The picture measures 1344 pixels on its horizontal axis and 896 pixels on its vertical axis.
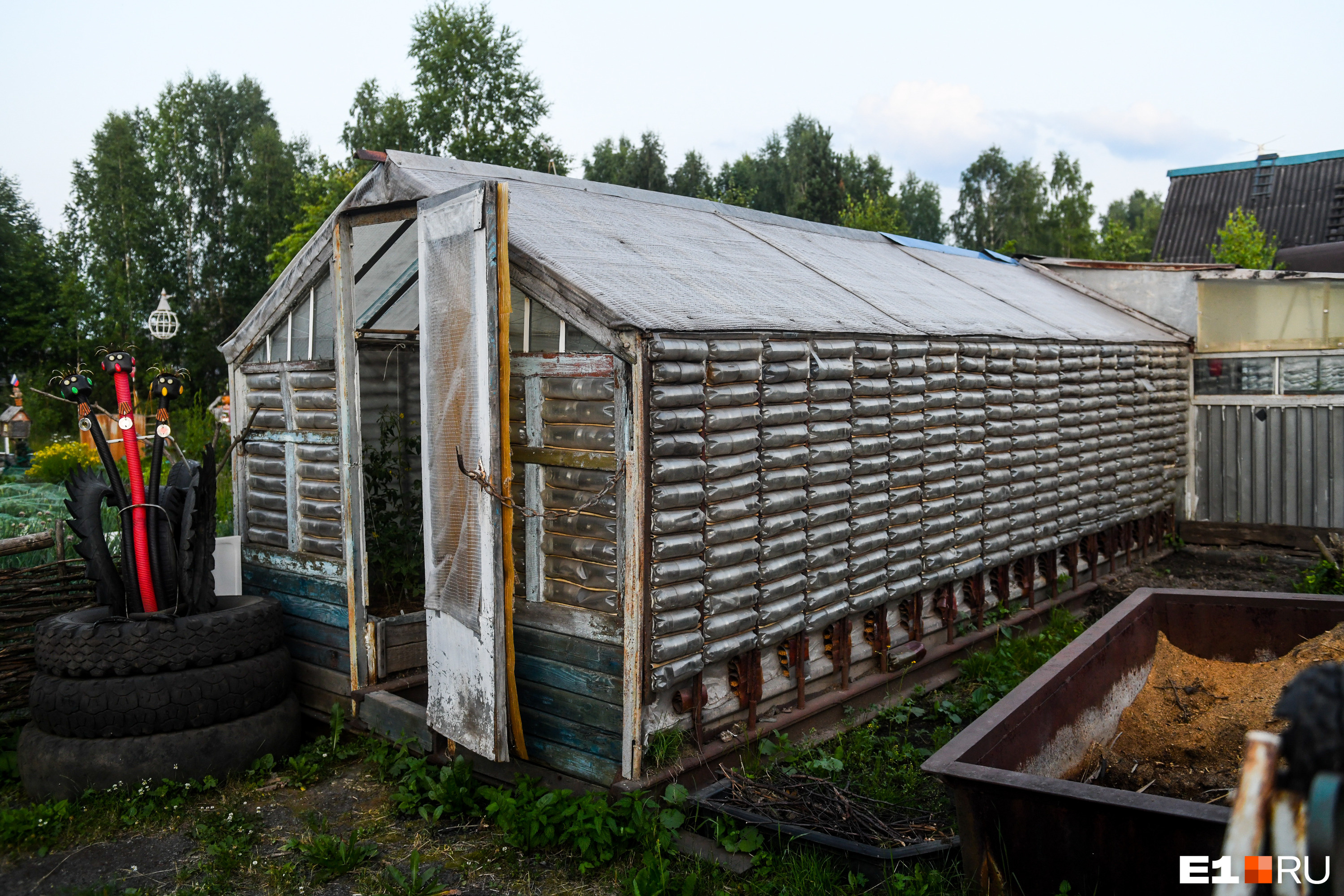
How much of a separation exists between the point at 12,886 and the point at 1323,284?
13.3 m

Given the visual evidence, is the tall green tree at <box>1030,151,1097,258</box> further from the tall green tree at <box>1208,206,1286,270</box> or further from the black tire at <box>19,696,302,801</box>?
the black tire at <box>19,696,302,801</box>

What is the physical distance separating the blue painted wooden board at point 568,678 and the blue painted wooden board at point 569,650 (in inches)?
0.9

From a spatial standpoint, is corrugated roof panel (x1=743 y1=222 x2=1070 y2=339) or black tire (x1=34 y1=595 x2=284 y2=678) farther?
corrugated roof panel (x1=743 y1=222 x2=1070 y2=339)

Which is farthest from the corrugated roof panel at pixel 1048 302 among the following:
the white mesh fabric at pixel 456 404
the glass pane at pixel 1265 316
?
the white mesh fabric at pixel 456 404

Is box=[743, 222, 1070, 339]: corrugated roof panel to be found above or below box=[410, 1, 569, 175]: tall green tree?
below

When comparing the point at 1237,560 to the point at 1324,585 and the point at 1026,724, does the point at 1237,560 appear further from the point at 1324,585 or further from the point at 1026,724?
the point at 1026,724

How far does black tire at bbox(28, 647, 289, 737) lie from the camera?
5328 millimetres

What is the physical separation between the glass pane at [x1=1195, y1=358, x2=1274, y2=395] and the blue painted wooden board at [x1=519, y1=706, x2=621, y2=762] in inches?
A: 407

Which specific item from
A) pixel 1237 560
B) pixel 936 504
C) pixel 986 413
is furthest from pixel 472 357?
pixel 1237 560

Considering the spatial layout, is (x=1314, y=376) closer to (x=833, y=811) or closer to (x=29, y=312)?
(x=833, y=811)

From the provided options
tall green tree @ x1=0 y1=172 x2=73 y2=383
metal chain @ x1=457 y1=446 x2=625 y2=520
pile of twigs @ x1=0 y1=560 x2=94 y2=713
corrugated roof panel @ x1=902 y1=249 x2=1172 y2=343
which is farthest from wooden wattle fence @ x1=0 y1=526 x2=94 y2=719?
tall green tree @ x1=0 y1=172 x2=73 y2=383

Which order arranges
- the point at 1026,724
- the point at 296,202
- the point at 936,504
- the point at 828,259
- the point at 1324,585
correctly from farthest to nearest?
the point at 296,202, the point at 1324,585, the point at 828,259, the point at 936,504, the point at 1026,724

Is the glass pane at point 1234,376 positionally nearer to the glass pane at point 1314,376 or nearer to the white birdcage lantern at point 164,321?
the glass pane at point 1314,376

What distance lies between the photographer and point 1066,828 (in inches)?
121
